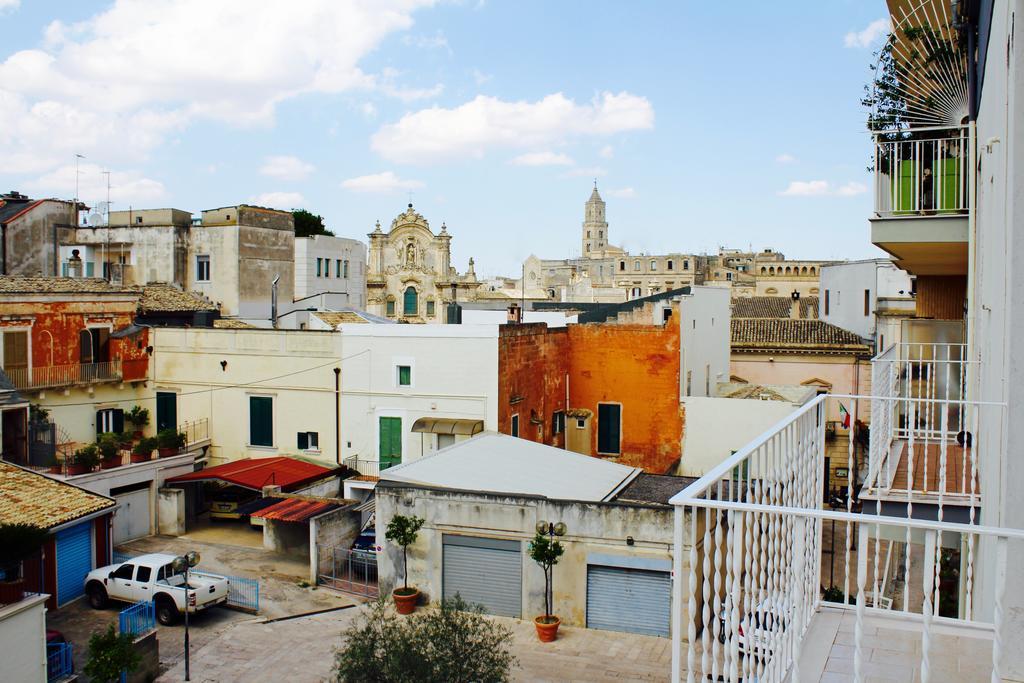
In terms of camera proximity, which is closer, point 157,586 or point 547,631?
point 547,631

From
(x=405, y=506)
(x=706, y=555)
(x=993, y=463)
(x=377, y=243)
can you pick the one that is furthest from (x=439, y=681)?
(x=377, y=243)

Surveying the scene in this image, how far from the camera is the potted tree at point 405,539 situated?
16.9m

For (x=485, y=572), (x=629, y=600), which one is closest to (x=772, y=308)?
(x=629, y=600)

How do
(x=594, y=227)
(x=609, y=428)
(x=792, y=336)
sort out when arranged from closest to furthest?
(x=609, y=428) < (x=792, y=336) < (x=594, y=227)

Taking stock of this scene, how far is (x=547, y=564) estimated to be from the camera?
16078 millimetres

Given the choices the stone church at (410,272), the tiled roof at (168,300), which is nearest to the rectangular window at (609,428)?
the tiled roof at (168,300)

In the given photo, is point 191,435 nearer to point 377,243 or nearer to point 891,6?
point 891,6

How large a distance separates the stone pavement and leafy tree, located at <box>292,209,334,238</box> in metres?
43.9

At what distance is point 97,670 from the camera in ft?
41.1

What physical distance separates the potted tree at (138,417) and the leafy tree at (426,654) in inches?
614

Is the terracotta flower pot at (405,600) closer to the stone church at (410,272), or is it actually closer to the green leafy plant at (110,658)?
the green leafy plant at (110,658)

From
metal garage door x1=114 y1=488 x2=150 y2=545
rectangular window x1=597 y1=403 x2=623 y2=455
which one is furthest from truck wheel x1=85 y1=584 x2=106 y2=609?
rectangular window x1=597 y1=403 x2=623 y2=455

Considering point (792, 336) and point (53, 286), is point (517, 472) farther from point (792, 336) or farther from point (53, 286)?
point (792, 336)

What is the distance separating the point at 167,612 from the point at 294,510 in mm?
3858
